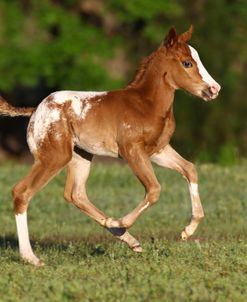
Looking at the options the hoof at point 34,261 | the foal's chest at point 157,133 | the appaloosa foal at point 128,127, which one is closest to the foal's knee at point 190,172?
the appaloosa foal at point 128,127

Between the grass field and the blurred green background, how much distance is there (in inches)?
392

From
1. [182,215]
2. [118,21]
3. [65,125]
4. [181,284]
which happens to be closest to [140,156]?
[65,125]

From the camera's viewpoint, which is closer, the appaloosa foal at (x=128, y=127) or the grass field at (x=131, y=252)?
the grass field at (x=131, y=252)

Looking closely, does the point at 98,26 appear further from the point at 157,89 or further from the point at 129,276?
the point at 129,276

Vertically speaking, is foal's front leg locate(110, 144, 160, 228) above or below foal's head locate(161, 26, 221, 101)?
below

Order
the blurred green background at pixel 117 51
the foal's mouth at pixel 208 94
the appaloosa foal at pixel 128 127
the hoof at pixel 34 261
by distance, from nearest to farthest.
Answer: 1. the hoof at pixel 34 261
2. the appaloosa foal at pixel 128 127
3. the foal's mouth at pixel 208 94
4. the blurred green background at pixel 117 51

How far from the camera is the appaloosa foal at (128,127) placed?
11508 mm

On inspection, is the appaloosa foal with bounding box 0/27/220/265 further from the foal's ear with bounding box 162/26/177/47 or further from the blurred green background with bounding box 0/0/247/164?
the blurred green background with bounding box 0/0/247/164

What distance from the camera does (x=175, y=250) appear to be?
1102cm

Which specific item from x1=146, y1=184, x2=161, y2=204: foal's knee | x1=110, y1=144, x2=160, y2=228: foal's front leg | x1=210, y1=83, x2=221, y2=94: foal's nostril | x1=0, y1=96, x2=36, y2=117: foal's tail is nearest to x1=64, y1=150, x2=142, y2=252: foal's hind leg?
x1=0, y1=96, x2=36, y2=117: foal's tail

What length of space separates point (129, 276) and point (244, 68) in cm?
2481

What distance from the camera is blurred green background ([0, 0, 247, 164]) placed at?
29578 millimetres

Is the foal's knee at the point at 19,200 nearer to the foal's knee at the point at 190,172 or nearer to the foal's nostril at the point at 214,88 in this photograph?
the foal's knee at the point at 190,172

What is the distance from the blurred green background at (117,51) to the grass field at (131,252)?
32.6ft
